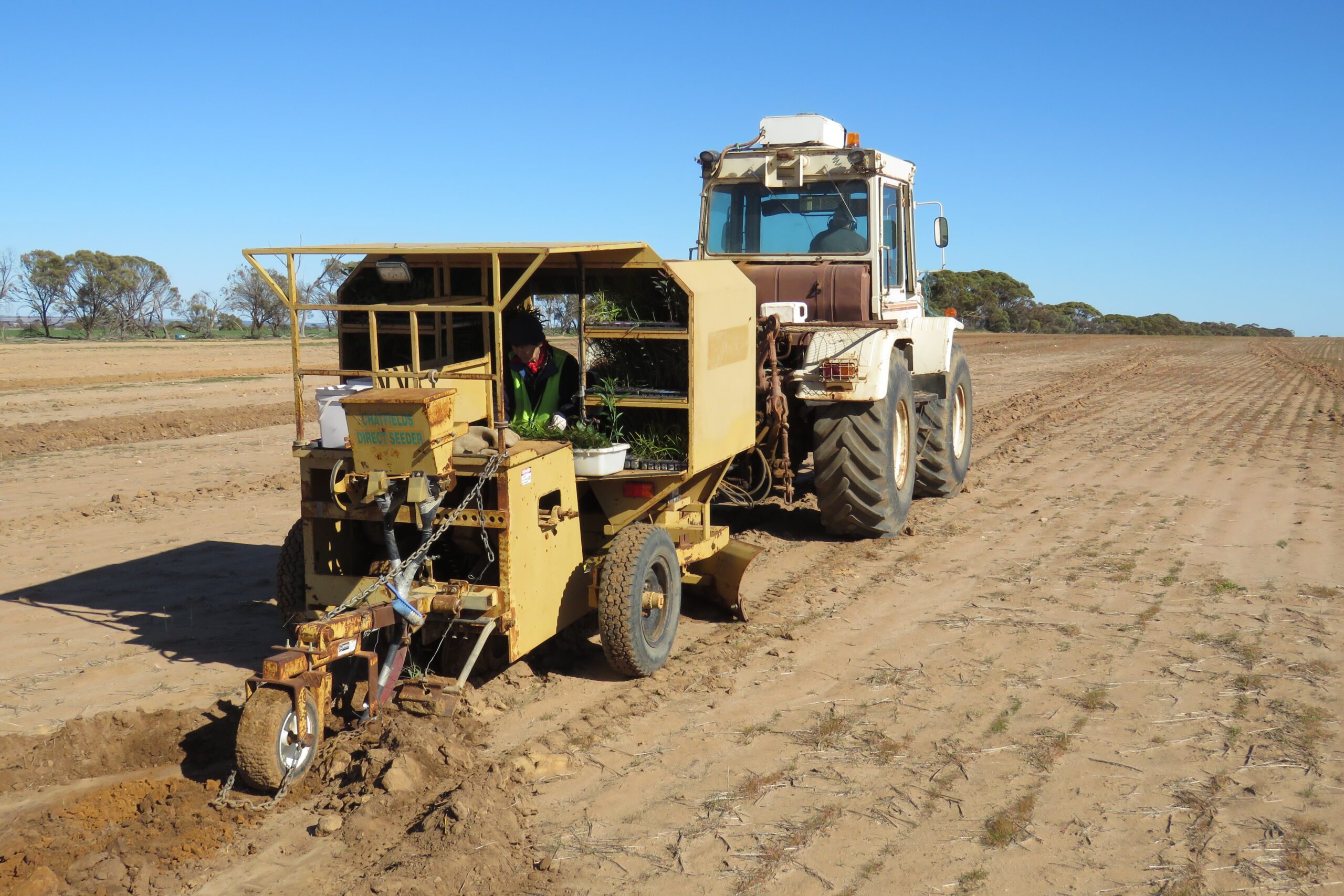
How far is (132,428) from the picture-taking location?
49.9 feet

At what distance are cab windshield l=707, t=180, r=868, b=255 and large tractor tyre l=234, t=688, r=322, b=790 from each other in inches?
227

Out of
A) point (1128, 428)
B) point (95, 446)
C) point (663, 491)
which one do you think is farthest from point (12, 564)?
point (1128, 428)

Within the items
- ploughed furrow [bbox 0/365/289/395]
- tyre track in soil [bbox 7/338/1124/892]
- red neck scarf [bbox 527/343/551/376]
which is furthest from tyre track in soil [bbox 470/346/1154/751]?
ploughed furrow [bbox 0/365/289/395]

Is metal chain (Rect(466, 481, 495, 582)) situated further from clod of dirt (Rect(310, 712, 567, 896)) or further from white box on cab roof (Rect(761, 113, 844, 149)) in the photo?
white box on cab roof (Rect(761, 113, 844, 149))

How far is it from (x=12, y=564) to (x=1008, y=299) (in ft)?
208

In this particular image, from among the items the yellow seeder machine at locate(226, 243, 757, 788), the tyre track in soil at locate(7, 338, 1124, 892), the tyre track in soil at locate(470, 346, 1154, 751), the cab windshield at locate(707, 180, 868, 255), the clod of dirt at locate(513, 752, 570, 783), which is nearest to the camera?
the tyre track in soil at locate(7, 338, 1124, 892)

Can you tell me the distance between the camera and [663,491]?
5.97 m

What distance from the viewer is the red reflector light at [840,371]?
770 centimetres

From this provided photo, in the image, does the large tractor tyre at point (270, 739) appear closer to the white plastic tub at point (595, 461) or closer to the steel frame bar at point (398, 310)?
the steel frame bar at point (398, 310)

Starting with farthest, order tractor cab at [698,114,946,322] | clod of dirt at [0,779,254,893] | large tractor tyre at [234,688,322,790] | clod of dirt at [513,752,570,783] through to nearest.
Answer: tractor cab at [698,114,946,322] < clod of dirt at [513,752,570,783] < large tractor tyre at [234,688,322,790] < clod of dirt at [0,779,254,893]

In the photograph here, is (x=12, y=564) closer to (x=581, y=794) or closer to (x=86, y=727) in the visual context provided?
(x=86, y=727)

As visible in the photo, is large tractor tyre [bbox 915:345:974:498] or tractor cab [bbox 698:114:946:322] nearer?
tractor cab [bbox 698:114:946:322]

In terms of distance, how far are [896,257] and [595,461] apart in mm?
4545

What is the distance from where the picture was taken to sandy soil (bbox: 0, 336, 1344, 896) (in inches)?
152
